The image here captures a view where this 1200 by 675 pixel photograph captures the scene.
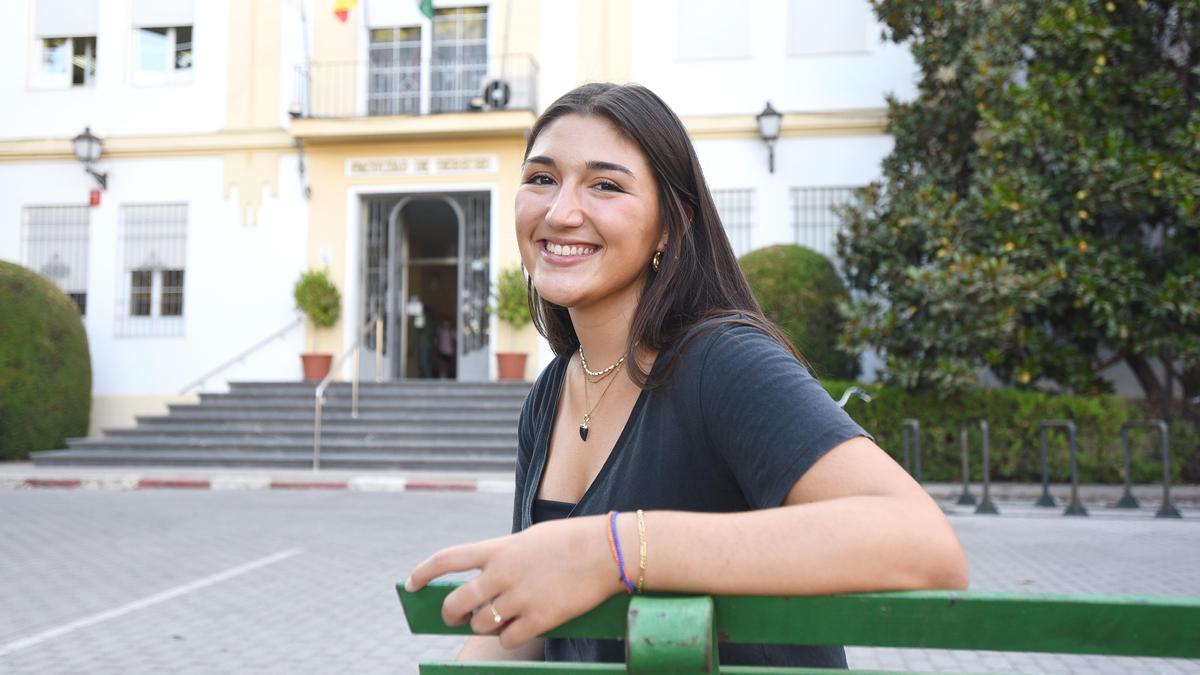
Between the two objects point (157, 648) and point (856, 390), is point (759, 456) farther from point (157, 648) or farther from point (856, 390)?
point (856, 390)

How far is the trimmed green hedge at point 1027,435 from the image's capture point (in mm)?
12289

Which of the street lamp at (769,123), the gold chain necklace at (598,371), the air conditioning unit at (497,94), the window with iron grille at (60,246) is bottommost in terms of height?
the gold chain necklace at (598,371)

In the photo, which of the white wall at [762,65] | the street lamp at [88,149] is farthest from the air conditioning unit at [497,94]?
the street lamp at [88,149]

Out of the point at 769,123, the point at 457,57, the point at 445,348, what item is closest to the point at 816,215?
the point at 769,123

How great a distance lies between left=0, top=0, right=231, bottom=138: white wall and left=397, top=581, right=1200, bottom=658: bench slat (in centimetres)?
1883

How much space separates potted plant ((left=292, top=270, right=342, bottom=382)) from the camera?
56.0ft

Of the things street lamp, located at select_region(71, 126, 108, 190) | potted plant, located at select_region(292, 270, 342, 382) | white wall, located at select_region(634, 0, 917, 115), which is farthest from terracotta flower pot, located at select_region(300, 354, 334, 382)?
white wall, located at select_region(634, 0, 917, 115)

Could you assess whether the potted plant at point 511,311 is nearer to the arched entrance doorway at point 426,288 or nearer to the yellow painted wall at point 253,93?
the arched entrance doorway at point 426,288

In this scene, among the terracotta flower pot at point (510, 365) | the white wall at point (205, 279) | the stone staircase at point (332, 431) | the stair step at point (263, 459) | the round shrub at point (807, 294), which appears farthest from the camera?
the white wall at point (205, 279)

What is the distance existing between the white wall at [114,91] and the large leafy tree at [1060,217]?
40.5ft

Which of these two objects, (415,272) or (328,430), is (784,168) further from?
(328,430)

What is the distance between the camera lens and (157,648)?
4734 mm

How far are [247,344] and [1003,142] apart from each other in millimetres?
12640

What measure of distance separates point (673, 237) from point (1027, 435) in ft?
39.3
